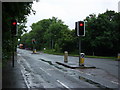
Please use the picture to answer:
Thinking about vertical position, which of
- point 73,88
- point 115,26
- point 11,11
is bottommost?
point 73,88

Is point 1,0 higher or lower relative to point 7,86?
higher

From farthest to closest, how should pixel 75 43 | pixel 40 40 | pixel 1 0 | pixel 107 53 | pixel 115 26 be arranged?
1. pixel 40 40
2. pixel 75 43
3. pixel 107 53
4. pixel 115 26
5. pixel 1 0

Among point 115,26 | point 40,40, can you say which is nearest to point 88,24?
point 115,26

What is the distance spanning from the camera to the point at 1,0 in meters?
6.87

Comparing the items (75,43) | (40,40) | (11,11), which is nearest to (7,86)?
(11,11)

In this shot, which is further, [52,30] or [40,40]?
[40,40]

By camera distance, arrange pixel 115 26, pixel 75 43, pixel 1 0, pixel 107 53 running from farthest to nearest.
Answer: pixel 75 43
pixel 107 53
pixel 115 26
pixel 1 0

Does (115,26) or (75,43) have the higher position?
(115,26)

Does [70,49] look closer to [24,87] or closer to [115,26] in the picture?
[115,26]

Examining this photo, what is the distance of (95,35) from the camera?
174 feet

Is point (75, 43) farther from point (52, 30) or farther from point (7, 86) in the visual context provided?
point (7, 86)

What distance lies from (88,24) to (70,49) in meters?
9.34

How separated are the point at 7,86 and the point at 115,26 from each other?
4294cm

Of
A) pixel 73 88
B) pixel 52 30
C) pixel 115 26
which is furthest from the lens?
pixel 52 30
